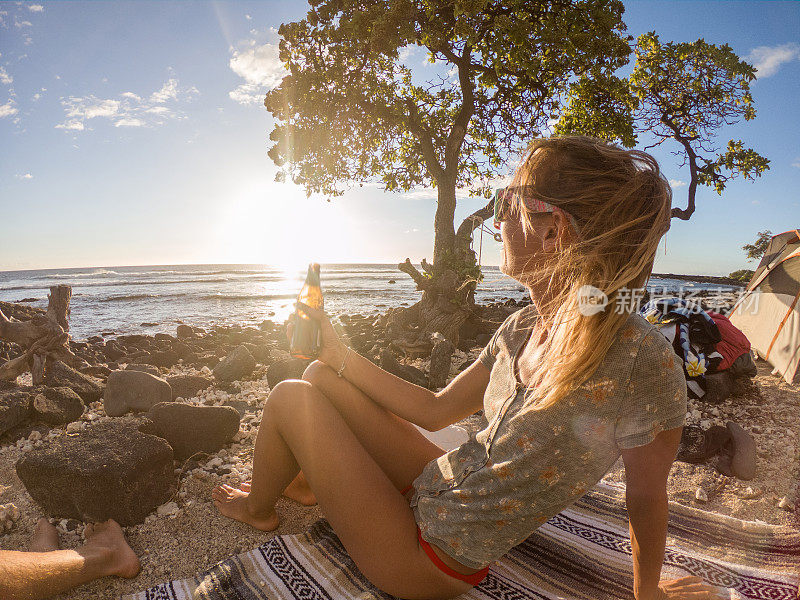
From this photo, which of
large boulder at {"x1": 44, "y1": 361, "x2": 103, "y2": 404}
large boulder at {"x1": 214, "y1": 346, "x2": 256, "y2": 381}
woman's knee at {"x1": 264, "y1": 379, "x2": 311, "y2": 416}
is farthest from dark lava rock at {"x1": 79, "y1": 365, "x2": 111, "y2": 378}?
woman's knee at {"x1": 264, "y1": 379, "x2": 311, "y2": 416}

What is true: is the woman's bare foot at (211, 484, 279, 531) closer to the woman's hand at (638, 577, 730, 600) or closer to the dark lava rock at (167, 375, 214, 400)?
the woman's hand at (638, 577, 730, 600)

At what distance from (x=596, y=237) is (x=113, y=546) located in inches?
122

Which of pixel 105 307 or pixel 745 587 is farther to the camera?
pixel 105 307

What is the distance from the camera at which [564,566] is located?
2467 mm

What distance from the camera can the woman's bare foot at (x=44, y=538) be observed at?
2.53 m

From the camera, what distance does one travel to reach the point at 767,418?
4742 mm

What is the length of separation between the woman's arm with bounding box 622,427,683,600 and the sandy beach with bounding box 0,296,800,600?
2.13m

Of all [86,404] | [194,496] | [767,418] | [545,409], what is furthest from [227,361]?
[767,418]

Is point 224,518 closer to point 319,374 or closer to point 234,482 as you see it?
point 234,482

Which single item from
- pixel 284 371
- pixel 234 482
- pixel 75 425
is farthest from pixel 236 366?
pixel 234 482

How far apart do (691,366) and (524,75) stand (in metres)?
7.47

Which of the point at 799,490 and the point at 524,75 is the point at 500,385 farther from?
the point at 524,75

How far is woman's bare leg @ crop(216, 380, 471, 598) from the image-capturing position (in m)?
1.99

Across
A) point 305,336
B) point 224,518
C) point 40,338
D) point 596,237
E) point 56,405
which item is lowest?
point 224,518
